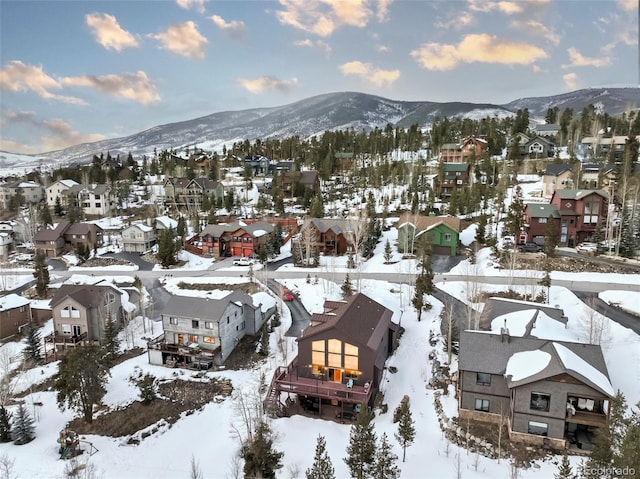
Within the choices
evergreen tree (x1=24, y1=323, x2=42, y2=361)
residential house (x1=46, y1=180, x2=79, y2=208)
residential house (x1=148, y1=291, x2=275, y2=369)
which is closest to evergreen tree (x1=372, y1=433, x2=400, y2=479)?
residential house (x1=148, y1=291, x2=275, y2=369)

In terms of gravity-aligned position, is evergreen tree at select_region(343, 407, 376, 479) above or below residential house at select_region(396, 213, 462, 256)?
below

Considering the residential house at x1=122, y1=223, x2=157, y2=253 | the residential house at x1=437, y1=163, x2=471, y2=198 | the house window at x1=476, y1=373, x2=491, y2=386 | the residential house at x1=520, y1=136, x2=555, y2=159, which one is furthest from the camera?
the residential house at x1=520, y1=136, x2=555, y2=159

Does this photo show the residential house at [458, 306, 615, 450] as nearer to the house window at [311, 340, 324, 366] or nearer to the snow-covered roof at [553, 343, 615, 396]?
the snow-covered roof at [553, 343, 615, 396]

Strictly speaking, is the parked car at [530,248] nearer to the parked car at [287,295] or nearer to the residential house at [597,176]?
the residential house at [597,176]

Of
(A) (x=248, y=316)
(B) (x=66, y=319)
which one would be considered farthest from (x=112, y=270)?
(A) (x=248, y=316)

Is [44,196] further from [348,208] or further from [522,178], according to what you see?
[522,178]

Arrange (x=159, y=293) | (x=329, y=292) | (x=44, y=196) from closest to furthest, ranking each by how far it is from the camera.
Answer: (x=329, y=292), (x=159, y=293), (x=44, y=196)
